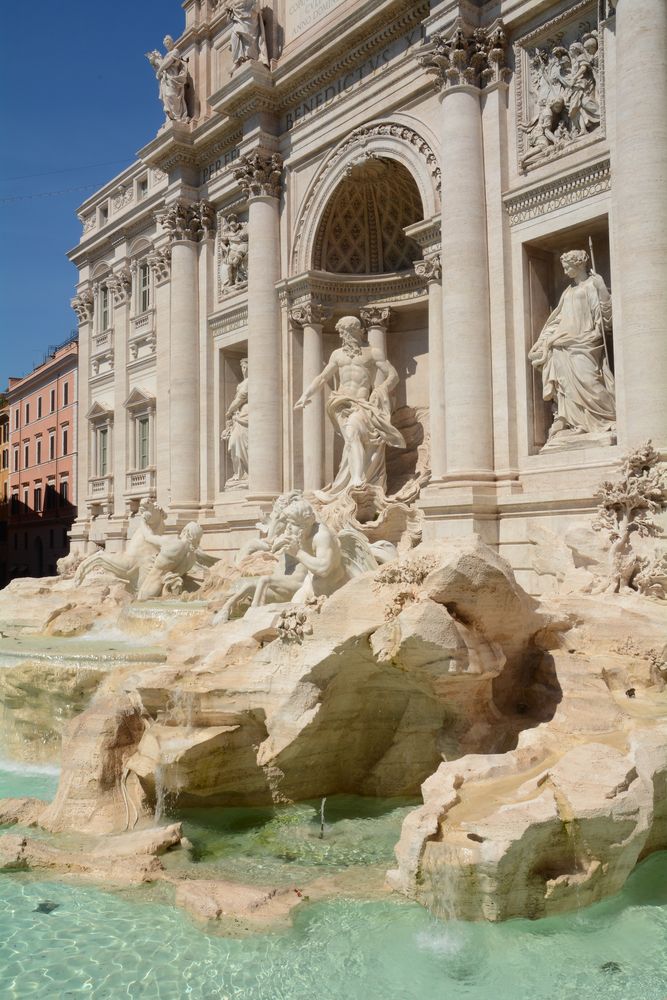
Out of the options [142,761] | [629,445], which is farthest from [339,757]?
[629,445]

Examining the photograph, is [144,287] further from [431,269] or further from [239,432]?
[431,269]

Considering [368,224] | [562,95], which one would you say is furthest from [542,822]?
[368,224]

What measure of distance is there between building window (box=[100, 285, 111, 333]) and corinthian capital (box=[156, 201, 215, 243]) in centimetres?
641

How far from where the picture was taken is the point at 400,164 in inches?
594

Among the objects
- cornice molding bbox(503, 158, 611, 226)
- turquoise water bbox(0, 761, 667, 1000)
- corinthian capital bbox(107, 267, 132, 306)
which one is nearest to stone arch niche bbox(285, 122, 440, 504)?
cornice molding bbox(503, 158, 611, 226)

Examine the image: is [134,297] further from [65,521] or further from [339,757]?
[339,757]

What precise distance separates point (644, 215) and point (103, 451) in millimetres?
17876

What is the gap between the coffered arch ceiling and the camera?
15.9 m

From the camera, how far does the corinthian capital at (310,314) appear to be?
53.8ft

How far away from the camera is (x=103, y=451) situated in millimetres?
24984

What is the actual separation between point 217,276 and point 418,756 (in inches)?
549

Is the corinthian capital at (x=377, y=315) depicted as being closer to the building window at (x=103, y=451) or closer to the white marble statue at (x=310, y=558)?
the white marble statue at (x=310, y=558)

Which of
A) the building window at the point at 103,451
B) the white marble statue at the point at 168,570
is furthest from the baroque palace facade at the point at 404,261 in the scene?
the white marble statue at the point at 168,570

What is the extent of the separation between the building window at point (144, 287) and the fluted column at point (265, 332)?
691cm
